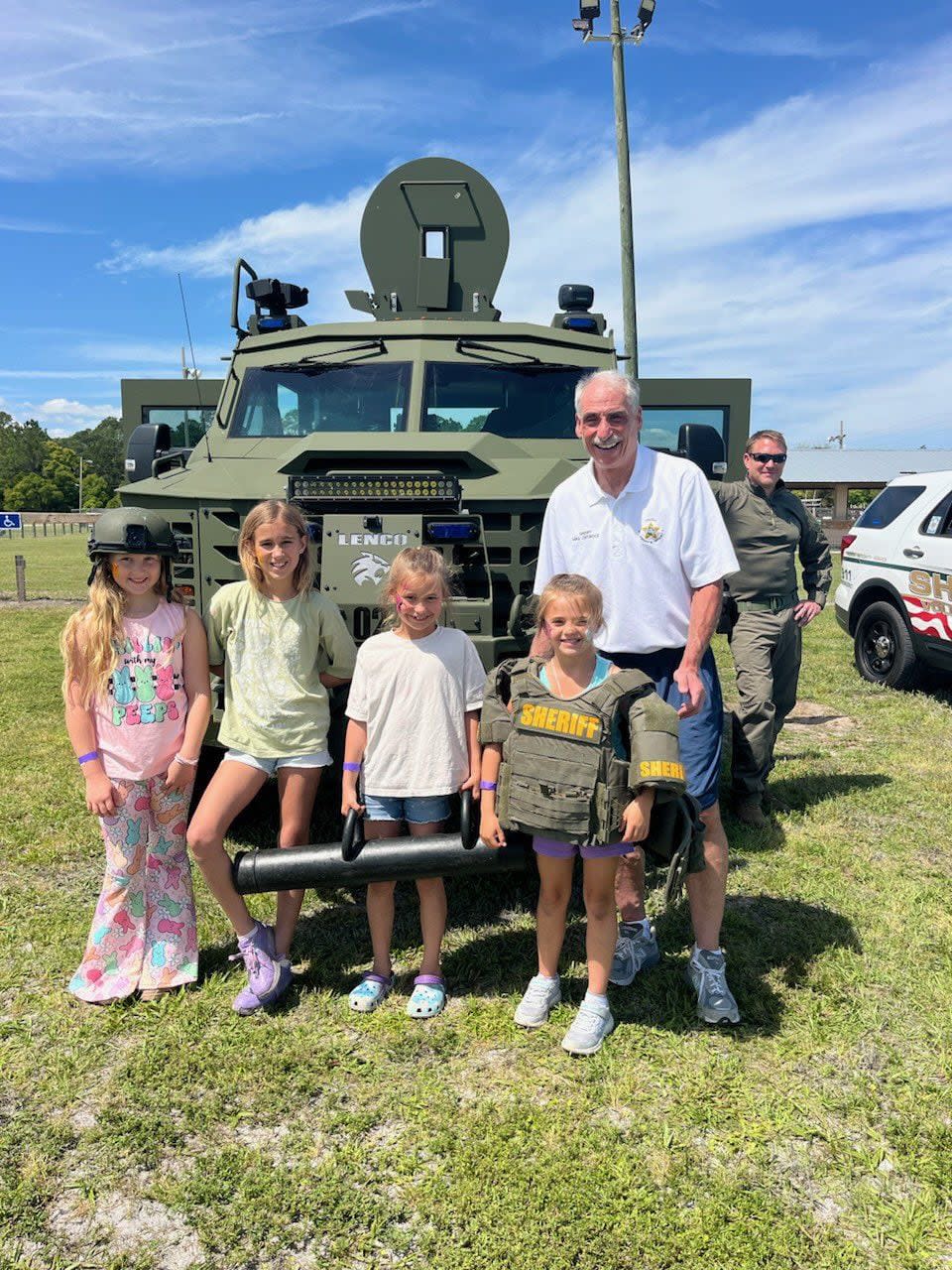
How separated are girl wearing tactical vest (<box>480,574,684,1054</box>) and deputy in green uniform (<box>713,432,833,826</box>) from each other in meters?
2.27

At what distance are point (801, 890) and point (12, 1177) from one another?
10.4 feet

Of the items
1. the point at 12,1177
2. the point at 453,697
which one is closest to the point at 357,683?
the point at 453,697

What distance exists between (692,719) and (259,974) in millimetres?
1682

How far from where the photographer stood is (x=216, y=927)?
398cm

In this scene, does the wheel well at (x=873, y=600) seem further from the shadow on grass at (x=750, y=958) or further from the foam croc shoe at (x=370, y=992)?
the foam croc shoe at (x=370, y=992)

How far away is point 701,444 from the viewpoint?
5301 mm

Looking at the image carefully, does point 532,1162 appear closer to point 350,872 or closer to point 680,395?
point 350,872

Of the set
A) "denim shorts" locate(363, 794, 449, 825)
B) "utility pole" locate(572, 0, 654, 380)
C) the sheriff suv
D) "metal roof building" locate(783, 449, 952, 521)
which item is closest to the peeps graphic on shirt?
"denim shorts" locate(363, 794, 449, 825)

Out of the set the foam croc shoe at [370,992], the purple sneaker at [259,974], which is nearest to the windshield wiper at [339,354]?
the purple sneaker at [259,974]

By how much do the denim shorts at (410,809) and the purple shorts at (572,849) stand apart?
37cm

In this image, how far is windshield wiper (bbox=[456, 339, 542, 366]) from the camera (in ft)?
18.3

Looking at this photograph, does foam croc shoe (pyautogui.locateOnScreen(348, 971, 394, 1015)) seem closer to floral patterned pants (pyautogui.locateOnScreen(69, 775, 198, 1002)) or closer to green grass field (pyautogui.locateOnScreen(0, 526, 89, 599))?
floral patterned pants (pyautogui.locateOnScreen(69, 775, 198, 1002))

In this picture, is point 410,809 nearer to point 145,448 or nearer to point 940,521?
point 145,448

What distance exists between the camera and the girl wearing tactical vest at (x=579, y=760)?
2.92 metres
